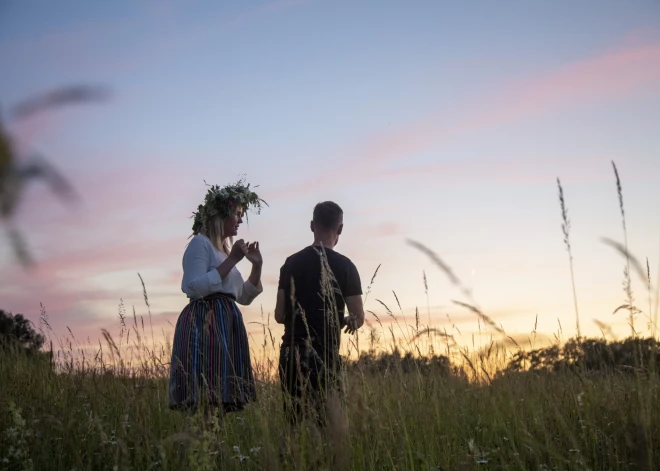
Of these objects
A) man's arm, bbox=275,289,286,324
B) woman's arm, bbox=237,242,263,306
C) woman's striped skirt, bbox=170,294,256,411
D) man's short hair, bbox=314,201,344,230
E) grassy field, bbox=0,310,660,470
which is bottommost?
grassy field, bbox=0,310,660,470

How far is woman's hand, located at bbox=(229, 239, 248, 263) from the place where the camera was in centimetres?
522

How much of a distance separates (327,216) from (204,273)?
1062 mm

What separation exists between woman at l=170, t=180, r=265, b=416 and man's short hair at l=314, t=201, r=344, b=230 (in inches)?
24.5

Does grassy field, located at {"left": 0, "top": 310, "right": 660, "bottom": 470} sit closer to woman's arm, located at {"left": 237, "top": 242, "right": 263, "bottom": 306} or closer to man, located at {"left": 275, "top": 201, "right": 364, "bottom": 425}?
man, located at {"left": 275, "top": 201, "right": 364, "bottom": 425}

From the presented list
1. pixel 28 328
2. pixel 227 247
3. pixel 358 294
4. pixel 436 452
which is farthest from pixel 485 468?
pixel 28 328

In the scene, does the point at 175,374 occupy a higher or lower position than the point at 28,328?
lower

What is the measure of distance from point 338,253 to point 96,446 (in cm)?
222

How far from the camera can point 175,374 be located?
522 centimetres

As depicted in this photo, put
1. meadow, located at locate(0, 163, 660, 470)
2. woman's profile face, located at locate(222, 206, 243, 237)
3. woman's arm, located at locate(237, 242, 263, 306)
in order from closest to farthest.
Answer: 1. meadow, located at locate(0, 163, 660, 470)
2. woman's arm, located at locate(237, 242, 263, 306)
3. woman's profile face, located at locate(222, 206, 243, 237)

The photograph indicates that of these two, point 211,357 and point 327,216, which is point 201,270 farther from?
point 327,216

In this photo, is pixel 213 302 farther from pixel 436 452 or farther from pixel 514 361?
pixel 514 361

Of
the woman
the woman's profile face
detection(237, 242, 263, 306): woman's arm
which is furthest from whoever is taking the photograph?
the woman's profile face

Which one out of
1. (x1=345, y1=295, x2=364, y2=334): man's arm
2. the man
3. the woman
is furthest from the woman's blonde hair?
(x1=345, y1=295, x2=364, y2=334): man's arm

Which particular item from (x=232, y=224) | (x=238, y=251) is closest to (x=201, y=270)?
(x=238, y=251)
